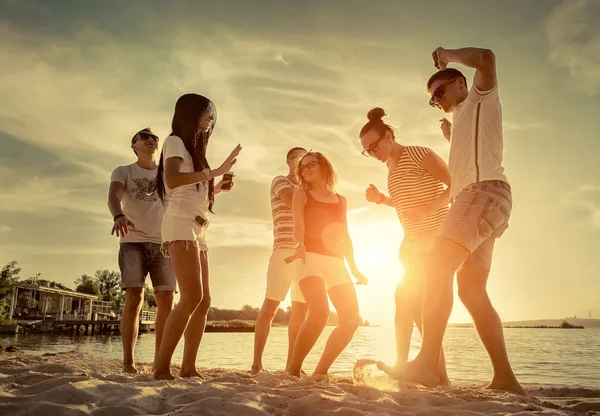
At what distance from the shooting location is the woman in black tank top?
402 cm

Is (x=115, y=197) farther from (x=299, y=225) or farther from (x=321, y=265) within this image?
(x=321, y=265)

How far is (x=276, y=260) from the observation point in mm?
5258

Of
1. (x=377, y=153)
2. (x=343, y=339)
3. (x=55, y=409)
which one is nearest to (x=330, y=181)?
(x=377, y=153)

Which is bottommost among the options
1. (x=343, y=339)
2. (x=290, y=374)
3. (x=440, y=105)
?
(x=290, y=374)

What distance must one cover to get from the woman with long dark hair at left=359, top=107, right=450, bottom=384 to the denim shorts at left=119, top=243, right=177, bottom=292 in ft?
8.35

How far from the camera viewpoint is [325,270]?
409 centimetres

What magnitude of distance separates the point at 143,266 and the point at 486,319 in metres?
3.57

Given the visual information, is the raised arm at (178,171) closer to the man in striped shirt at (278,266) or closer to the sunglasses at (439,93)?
the man in striped shirt at (278,266)

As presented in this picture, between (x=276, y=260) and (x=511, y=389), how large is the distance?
2.77 metres

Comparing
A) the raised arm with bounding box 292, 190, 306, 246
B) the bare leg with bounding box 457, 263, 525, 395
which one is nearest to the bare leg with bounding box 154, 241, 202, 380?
the raised arm with bounding box 292, 190, 306, 246

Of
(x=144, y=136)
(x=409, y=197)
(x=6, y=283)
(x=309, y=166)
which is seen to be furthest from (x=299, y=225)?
(x=6, y=283)

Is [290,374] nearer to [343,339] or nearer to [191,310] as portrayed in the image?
[343,339]

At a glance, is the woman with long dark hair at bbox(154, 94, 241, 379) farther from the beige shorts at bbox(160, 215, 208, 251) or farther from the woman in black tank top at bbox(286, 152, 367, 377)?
the woman in black tank top at bbox(286, 152, 367, 377)

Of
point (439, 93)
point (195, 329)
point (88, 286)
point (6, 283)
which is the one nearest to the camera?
point (439, 93)
